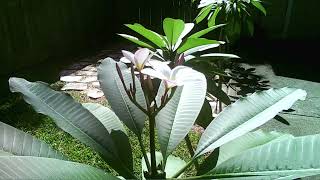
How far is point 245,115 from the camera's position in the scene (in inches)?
37.0

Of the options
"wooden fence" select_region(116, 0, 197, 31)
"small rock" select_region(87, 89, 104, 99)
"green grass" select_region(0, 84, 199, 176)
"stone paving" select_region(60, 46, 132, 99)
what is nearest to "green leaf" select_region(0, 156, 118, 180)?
"green grass" select_region(0, 84, 199, 176)

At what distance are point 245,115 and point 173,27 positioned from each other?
45 cm

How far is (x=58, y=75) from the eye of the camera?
5.39 m

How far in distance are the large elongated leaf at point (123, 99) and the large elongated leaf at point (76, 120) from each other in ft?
0.26

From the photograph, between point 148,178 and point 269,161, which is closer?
point 269,161

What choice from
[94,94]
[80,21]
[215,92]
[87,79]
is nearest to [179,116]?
[215,92]

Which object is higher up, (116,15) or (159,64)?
(159,64)

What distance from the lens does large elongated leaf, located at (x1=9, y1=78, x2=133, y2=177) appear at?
894mm

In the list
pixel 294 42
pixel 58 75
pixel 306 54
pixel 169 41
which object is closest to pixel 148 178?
pixel 169 41

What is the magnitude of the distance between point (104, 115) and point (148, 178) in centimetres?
28

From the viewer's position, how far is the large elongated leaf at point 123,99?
0.98m

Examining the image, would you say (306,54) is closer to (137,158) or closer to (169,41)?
(137,158)

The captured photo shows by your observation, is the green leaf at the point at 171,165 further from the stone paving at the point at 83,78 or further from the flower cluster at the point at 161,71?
the stone paving at the point at 83,78

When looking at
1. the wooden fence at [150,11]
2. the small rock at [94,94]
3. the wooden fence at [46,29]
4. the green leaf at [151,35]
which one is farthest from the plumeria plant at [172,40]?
the wooden fence at [150,11]
